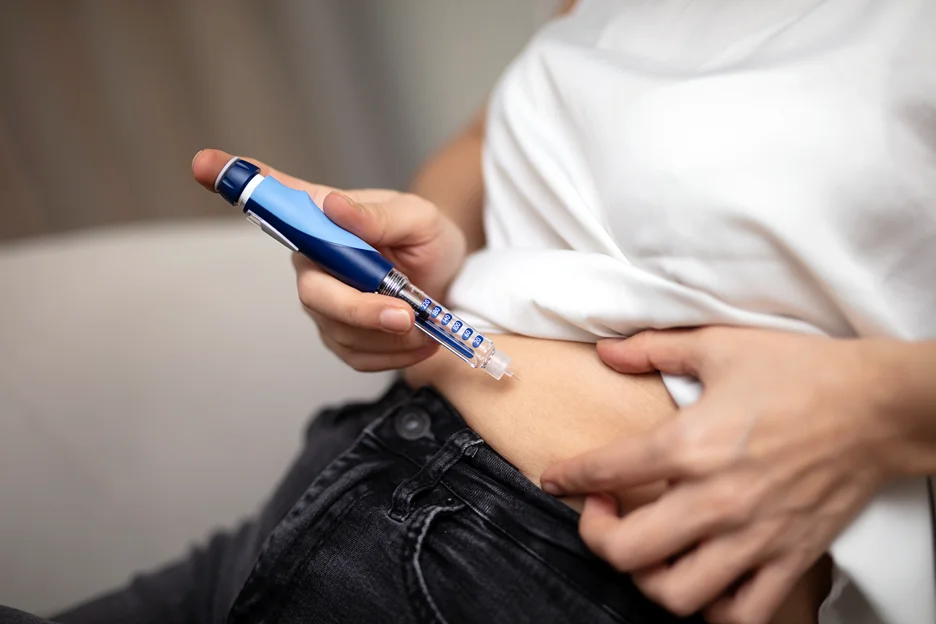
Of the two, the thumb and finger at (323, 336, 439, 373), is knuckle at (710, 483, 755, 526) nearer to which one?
the thumb

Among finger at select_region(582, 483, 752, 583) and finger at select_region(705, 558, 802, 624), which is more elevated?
finger at select_region(582, 483, 752, 583)

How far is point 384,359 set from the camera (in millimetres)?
594

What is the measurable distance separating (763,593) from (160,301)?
2.66 feet

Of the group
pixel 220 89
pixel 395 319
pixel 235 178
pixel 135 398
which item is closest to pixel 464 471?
pixel 395 319

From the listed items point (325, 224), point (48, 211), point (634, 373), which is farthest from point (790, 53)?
point (48, 211)

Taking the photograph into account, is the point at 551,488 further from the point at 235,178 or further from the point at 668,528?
the point at 235,178

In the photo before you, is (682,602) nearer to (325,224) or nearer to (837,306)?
(837,306)

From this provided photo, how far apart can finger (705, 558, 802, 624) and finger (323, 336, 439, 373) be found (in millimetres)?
305

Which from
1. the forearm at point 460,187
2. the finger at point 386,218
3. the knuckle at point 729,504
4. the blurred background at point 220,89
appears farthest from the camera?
the blurred background at point 220,89

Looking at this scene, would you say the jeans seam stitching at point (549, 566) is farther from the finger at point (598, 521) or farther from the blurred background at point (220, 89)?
the blurred background at point (220, 89)

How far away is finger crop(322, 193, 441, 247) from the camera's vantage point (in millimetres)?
507

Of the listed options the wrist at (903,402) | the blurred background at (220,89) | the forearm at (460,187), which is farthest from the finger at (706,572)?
the blurred background at (220,89)

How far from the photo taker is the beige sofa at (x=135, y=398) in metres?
0.79

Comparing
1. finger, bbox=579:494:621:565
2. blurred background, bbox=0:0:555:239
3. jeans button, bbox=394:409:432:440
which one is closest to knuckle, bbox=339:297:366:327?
jeans button, bbox=394:409:432:440
